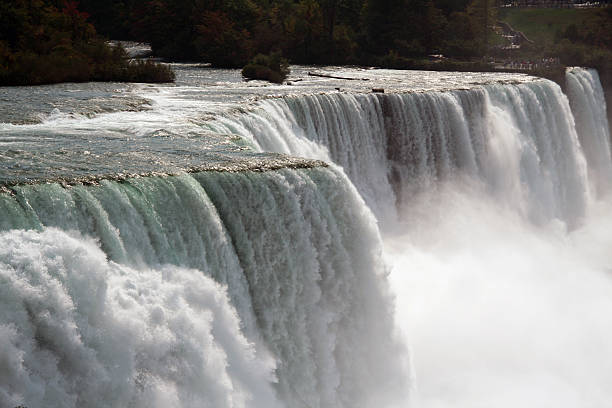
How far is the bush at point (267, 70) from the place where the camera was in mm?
27566

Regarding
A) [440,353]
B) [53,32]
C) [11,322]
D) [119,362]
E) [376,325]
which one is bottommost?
[440,353]

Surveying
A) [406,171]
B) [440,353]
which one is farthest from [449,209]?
[440,353]

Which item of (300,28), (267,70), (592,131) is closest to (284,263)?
(267,70)

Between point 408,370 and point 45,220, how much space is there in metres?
6.30

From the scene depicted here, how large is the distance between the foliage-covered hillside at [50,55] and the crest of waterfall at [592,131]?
1468 cm

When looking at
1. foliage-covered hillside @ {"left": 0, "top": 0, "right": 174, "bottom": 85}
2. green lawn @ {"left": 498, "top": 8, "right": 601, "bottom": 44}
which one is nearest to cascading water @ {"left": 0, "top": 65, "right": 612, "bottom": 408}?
foliage-covered hillside @ {"left": 0, "top": 0, "right": 174, "bottom": 85}

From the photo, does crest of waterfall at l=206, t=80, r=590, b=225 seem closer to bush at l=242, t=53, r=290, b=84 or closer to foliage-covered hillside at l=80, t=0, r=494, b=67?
bush at l=242, t=53, r=290, b=84

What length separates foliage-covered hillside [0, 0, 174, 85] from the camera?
2344 cm

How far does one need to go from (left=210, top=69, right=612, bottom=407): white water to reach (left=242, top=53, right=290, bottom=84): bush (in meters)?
6.71

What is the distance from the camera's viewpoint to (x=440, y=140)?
2217cm

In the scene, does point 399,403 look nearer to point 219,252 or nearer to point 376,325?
point 376,325

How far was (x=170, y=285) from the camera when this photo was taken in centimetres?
959

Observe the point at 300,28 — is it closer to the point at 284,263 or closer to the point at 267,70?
the point at 267,70

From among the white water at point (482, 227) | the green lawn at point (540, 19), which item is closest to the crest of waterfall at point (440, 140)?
the white water at point (482, 227)
